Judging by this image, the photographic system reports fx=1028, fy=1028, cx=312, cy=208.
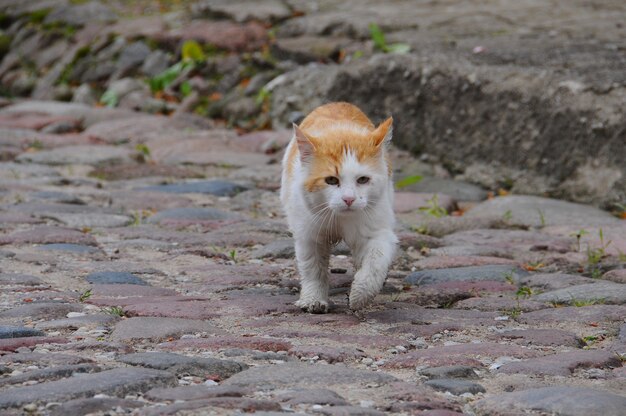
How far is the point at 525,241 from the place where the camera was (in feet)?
19.7

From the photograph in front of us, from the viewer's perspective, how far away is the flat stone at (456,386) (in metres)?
3.31

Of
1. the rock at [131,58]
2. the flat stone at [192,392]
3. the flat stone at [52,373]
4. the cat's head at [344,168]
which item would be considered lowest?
the flat stone at [192,392]

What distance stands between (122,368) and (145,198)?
374 centimetres

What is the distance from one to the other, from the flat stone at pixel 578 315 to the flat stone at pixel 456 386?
3.46 ft

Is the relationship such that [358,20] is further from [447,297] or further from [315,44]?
[447,297]

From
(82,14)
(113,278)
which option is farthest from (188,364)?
(82,14)

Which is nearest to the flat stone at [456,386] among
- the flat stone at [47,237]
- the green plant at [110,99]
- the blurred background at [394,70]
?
the flat stone at [47,237]

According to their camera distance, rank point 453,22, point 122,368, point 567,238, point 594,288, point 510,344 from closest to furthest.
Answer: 1. point 122,368
2. point 510,344
3. point 594,288
4. point 567,238
5. point 453,22

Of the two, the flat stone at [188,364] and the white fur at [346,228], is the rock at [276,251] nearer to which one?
the white fur at [346,228]

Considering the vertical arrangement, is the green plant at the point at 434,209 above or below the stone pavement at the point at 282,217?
below

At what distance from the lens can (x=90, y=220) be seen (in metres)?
6.31

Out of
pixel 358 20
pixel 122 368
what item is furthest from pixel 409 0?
pixel 122 368

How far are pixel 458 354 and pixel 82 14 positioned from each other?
32.4 feet

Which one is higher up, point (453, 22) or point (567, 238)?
point (453, 22)
